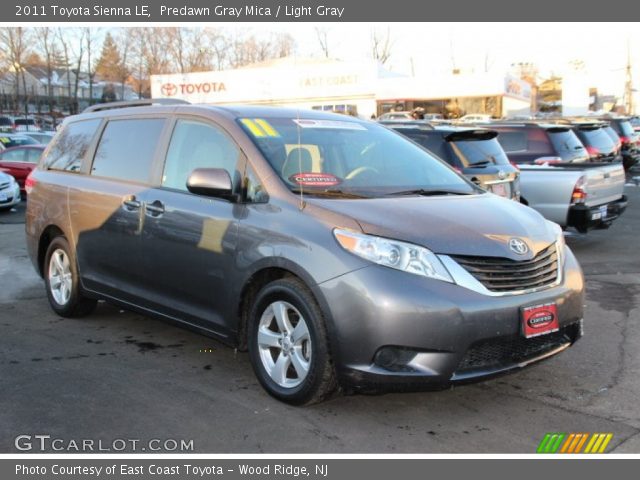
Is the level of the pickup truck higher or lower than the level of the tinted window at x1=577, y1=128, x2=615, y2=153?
lower

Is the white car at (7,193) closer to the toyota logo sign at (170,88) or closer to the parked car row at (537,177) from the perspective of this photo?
the parked car row at (537,177)

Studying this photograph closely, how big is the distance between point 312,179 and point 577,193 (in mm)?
5903

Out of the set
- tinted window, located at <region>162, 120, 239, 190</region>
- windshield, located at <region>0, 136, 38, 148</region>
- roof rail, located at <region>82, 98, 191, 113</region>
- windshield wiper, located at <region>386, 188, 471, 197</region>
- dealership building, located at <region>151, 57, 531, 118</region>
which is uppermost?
dealership building, located at <region>151, 57, 531, 118</region>

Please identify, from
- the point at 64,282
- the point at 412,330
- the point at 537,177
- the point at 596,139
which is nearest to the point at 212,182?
the point at 412,330

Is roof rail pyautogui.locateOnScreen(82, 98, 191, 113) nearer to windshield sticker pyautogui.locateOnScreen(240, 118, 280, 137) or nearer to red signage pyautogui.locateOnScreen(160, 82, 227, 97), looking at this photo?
windshield sticker pyautogui.locateOnScreen(240, 118, 280, 137)

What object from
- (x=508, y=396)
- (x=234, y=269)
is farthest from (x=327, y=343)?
(x=508, y=396)

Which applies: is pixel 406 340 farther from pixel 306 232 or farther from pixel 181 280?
pixel 181 280

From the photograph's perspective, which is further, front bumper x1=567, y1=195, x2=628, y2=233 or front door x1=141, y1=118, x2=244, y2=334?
front bumper x1=567, y1=195, x2=628, y2=233

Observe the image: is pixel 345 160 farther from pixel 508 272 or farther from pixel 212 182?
pixel 508 272

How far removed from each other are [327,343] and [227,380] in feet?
3.53

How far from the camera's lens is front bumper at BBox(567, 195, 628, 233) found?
9.09 meters

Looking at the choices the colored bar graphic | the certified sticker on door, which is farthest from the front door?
the colored bar graphic

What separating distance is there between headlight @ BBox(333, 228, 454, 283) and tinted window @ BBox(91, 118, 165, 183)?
84.4 inches

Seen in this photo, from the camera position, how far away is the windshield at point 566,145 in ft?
38.9
